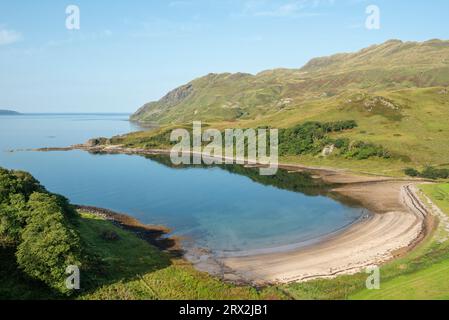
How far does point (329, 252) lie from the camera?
188 feet

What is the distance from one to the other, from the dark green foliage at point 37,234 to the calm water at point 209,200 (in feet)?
79.2

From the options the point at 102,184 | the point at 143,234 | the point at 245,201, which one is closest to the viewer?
the point at 143,234

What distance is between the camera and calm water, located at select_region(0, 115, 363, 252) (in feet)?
228

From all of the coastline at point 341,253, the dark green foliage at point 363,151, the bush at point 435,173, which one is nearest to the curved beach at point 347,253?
the coastline at point 341,253

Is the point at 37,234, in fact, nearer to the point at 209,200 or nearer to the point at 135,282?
the point at 135,282

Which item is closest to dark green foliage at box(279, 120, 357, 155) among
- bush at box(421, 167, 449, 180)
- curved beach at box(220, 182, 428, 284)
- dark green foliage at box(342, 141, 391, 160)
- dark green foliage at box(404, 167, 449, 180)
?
dark green foliage at box(342, 141, 391, 160)

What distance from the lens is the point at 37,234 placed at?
143 ft

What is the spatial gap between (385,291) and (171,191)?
245 ft

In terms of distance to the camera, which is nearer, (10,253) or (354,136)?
(10,253)

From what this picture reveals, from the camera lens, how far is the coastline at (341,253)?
4956 cm

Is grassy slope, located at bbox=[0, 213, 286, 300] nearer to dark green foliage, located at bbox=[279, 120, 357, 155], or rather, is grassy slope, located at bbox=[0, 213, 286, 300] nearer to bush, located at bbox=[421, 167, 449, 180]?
bush, located at bbox=[421, 167, 449, 180]

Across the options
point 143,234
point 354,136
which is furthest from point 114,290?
point 354,136

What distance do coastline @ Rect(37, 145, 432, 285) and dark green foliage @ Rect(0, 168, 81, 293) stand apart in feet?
57.8

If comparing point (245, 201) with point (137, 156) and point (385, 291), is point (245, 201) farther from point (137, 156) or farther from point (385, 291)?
point (137, 156)
